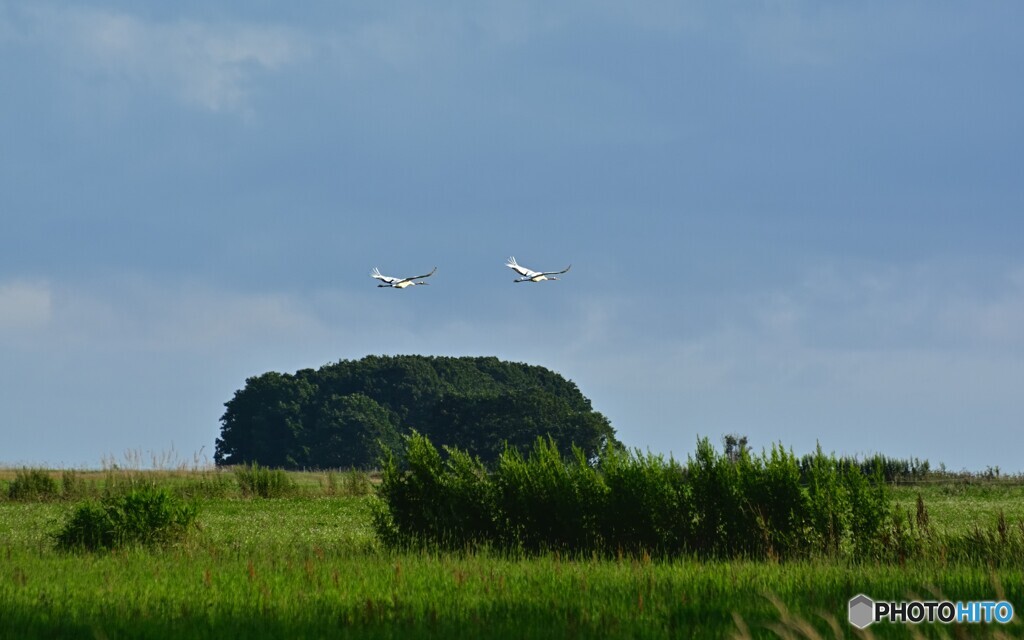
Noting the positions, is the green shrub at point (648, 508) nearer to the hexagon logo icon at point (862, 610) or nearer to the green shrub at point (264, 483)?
the hexagon logo icon at point (862, 610)

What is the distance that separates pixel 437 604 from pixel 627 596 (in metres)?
2.20

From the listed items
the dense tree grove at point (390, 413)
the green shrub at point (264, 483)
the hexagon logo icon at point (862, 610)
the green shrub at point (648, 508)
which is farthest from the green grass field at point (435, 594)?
the dense tree grove at point (390, 413)

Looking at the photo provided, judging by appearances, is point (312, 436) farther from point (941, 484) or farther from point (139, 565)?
point (139, 565)

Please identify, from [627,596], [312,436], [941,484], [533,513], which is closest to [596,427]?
[312,436]

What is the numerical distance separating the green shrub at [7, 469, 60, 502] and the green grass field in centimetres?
2165

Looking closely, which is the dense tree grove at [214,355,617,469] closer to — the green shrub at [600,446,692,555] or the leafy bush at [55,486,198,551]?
the leafy bush at [55,486,198,551]

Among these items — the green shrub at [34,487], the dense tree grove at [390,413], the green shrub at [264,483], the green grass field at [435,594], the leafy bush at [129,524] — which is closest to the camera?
the green grass field at [435,594]

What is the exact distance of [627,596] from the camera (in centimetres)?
1137

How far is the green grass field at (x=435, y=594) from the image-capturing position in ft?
31.4

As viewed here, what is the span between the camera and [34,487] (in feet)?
122

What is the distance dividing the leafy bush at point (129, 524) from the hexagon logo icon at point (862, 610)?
1330 cm

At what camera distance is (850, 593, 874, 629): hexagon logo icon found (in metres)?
9.98

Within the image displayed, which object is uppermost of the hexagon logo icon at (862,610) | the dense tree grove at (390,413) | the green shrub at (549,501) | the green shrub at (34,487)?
the dense tree grove at (390,413)

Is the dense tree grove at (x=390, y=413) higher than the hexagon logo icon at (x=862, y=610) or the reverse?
higher
